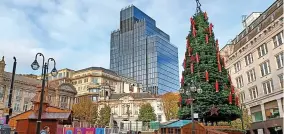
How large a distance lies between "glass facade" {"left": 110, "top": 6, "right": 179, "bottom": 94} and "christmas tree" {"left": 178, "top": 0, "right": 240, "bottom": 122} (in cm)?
8882

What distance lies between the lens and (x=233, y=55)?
4462 cm

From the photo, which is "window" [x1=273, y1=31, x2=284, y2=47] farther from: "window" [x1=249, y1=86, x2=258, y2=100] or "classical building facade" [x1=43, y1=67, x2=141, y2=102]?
"classical building facade" [x1=43, y1=67, x2=141, y2=102]

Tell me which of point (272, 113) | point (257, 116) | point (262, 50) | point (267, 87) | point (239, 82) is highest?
point (262, 50)

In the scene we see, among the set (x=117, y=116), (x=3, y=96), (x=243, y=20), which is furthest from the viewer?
(x=117, y=116)

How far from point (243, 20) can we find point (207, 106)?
2790 centimetres

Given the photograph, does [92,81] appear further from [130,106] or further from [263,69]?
[263,69]

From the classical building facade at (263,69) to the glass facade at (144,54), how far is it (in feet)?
255

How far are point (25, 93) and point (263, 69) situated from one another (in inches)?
2391

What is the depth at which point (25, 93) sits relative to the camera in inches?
2798

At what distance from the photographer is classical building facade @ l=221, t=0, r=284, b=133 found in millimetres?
30844

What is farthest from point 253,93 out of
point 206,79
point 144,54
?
point 144,54

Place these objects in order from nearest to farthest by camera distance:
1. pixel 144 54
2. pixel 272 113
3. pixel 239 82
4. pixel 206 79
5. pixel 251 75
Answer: pixel 206 79 → pixel 272 113 → pixel 251 75 → pixel 239 82 → pixel 144 54

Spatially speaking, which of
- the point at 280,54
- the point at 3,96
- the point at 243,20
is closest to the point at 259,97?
the point at 280,54

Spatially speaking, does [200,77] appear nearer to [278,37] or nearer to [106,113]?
[278,37]
